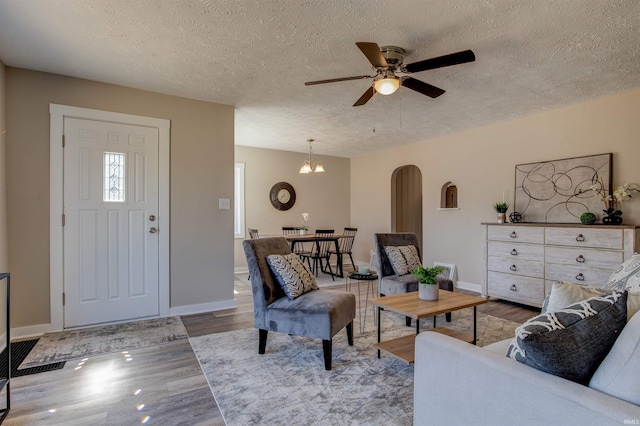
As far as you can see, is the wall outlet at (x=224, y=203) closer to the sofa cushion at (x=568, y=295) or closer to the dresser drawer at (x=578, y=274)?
the sofa cushion at (x=568, y=295)

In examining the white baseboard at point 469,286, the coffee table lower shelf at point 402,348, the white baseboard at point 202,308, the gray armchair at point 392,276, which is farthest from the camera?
the white baseboard at point 469,286

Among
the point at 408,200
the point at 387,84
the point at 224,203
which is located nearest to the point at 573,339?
the point at 387,84

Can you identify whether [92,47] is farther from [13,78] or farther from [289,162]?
[289,162]

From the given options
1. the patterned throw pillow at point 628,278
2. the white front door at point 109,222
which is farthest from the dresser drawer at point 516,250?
the white front door at point 109,222

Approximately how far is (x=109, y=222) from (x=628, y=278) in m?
4.08

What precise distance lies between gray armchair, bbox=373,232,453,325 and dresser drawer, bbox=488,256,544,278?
3.68 feet

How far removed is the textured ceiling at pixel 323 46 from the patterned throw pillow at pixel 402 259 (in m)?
1.69

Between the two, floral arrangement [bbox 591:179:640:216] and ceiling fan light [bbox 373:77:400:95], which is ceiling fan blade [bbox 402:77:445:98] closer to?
ceiling fan light [bbox 373:77:400:95]

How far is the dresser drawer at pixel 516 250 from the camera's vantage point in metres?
3.90

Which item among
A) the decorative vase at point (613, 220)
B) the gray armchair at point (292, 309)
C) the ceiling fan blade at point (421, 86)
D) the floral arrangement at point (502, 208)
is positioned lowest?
the gray armchair at point (292, 309)

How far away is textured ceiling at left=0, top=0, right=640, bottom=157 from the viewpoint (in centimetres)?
212

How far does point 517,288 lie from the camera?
160 inches

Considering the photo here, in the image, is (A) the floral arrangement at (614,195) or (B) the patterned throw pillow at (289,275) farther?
(A) the floral arrangement at (614,195)

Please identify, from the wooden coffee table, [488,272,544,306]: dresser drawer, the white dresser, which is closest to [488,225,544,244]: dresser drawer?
the white dresser
